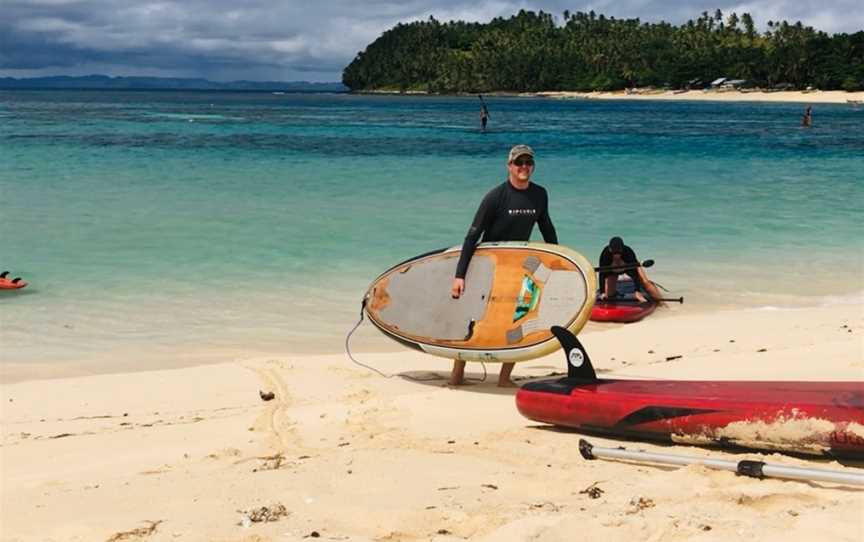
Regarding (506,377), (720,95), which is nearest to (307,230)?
(506,377)

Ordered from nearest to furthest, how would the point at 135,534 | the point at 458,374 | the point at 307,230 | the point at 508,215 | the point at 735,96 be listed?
1. the point at 135,534
2. the point at 508,215
3. the point at 458,374
4. the point at 307,230
5. the point at 735,96

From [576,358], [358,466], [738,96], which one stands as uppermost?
[738,96]

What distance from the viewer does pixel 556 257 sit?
22.9ft

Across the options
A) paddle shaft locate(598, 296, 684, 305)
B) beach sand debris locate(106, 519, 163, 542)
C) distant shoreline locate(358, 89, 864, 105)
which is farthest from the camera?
distant shoreline locate(358, 89, 864, 105)

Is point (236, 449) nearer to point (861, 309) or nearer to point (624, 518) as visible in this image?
point (624, 518)

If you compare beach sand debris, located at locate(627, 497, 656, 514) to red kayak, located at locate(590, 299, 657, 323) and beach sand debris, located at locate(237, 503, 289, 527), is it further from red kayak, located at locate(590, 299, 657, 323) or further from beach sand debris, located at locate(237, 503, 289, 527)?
red kayak, located at locate(590, 299, 657, 323)

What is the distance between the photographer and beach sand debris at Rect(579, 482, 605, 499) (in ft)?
13.9

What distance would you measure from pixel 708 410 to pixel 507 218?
2.51 metres

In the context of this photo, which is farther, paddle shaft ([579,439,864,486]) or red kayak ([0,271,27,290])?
red kayak ([0,271,27,290])

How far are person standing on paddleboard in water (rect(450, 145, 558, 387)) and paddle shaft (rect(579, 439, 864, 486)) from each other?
84.3 inches

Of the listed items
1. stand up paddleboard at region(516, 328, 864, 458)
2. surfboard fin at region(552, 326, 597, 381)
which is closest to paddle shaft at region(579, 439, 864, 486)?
stand up paddleboard at region(516, 328, 864, 458)

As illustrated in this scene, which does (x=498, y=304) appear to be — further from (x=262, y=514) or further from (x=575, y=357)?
(x=262, y=514)

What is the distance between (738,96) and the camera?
131 meters

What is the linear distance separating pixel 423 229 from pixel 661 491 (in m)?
12.5
